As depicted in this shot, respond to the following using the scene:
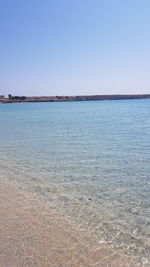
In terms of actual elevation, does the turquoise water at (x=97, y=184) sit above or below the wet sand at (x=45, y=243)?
below

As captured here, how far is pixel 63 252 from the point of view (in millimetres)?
4570

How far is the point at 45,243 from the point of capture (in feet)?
15.9

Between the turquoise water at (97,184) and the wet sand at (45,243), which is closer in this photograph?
the wet sand at (45,243)

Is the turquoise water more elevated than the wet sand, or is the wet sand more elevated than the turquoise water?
the wet sand

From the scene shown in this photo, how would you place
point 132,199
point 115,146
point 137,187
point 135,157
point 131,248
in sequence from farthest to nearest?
point 115,146 < point 135,157 < point 137,187 < point 132,199 < point 131,248

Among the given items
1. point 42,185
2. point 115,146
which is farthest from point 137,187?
point 115,146

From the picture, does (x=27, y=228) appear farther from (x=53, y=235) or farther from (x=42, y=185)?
(x=42, y=185)

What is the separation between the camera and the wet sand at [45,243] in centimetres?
430

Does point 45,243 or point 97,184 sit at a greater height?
point 45,243

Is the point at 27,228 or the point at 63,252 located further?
the point at 27,228

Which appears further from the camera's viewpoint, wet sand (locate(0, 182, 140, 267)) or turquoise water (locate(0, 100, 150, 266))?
turquoise water (locate(0, 100, 150, 266))

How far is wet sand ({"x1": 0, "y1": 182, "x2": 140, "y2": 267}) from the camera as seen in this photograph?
4.30m

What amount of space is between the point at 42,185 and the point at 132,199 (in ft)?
9.47

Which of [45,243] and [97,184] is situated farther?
[97,184]
